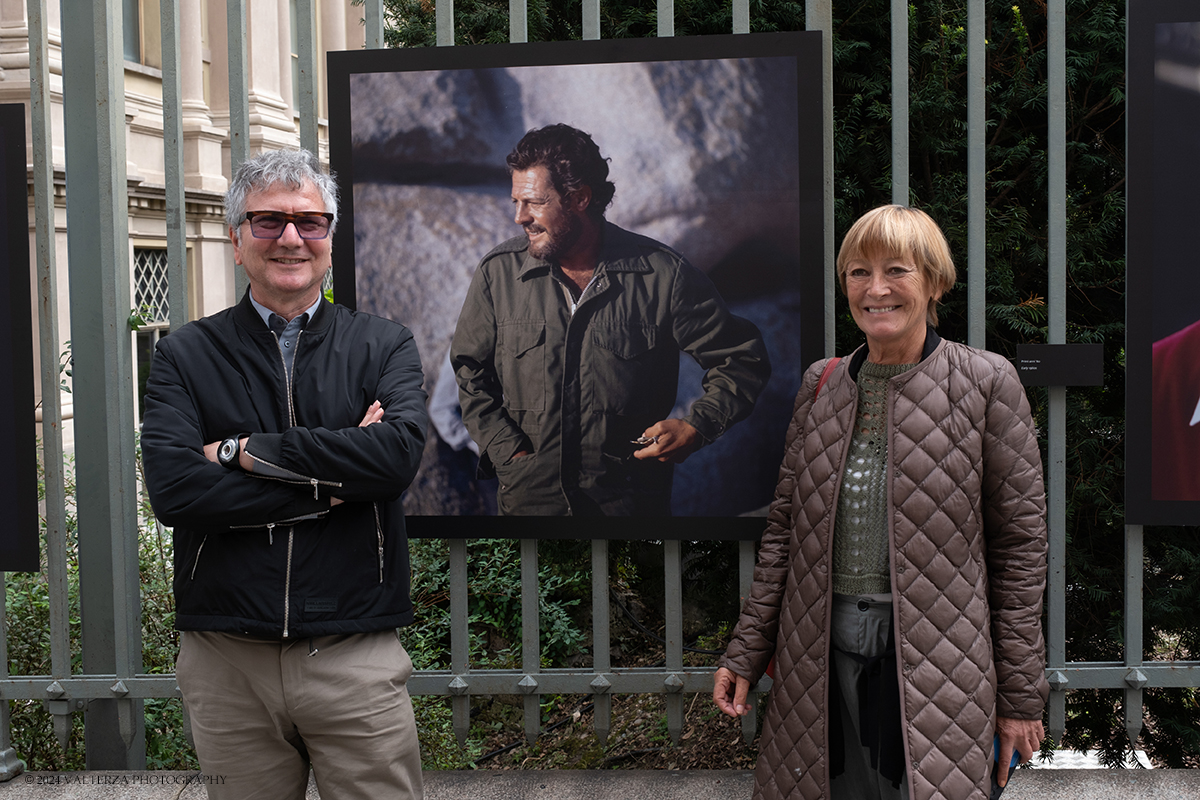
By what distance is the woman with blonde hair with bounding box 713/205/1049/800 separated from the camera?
7.71 feet

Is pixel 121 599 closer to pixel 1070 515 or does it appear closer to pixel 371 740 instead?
pixel 371 740

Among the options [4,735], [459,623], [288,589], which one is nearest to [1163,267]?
[459,623]

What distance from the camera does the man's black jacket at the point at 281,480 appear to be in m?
2.42

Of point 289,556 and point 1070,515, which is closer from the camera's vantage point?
point 289,556

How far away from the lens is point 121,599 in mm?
3477

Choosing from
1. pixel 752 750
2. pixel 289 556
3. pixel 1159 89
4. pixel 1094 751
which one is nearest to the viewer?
pixel 289 556

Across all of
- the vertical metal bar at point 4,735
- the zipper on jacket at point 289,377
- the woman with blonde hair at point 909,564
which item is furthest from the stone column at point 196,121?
the woman with blonde hair at point 909,564

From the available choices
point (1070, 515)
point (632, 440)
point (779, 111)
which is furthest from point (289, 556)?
point (1070, 515)

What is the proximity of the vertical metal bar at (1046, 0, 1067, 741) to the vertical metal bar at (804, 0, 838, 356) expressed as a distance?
70cm

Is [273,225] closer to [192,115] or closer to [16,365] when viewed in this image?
[16,365]

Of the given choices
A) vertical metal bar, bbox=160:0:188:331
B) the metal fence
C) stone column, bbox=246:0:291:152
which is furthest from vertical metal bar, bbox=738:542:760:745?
stone column, bbox=246:0:291:152

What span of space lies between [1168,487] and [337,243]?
2.91 meters

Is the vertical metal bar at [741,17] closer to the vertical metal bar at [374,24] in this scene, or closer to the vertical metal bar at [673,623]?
the vertical metal bar at [374,24]

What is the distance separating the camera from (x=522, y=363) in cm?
332
